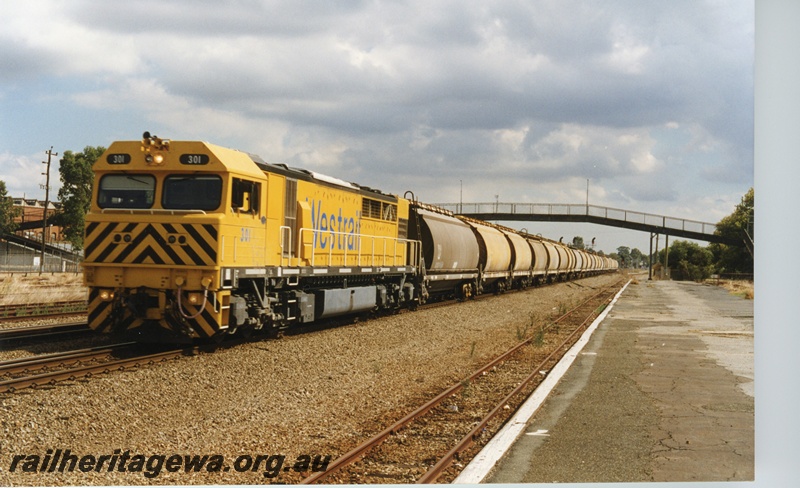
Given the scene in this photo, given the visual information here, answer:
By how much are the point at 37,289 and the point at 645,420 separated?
28927mm

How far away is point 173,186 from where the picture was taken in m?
13.3

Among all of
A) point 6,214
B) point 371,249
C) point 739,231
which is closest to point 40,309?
point 371,249

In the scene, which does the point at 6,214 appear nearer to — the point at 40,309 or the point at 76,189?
the point at 76,189

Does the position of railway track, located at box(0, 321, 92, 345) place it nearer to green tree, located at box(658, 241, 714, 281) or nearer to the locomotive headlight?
the locomotive headlight

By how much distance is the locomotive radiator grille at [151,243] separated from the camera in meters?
12.8

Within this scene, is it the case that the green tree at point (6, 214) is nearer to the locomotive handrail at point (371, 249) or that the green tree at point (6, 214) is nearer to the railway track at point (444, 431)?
the locomotive handrail at point (371, 249)

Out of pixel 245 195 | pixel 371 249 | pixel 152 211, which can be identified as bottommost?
pixel 371 249

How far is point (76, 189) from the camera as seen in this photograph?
131ft

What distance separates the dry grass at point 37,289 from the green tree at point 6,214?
44.3ft

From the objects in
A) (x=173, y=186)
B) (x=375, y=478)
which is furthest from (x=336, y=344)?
(x=375, y=478)

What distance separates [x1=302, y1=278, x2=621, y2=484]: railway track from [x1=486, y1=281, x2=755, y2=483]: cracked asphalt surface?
1.87ft

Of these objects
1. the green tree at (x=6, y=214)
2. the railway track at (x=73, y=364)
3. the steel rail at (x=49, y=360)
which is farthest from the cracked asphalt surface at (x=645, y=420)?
the green tree at (x=6, y=214)

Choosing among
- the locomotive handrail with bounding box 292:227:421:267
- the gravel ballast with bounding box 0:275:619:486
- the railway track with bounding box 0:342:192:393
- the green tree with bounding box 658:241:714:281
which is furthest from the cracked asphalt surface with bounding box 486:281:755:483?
the green tree with bounding box 658:241:714:281

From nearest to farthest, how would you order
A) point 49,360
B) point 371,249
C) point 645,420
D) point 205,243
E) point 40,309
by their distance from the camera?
1. point 645,420
2. point 49,360
3. point 205,243
4. point 371,249
5. point 40,309
